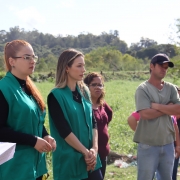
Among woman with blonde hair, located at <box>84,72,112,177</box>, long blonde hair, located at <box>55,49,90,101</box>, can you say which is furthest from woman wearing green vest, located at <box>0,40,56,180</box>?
woman with blonde hair, located at <box>84,72,112,177</box>

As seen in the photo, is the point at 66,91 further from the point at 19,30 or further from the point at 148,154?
the point at 19,30

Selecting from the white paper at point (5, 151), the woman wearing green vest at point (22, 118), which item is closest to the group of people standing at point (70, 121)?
the woman wearing green vest at point (22, 118)

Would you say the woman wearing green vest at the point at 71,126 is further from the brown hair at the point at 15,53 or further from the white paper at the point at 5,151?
the white paper at the point at 5,151

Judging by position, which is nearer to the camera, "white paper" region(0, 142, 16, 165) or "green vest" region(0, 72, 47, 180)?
"white paper" region(0, 142, 16, 165)

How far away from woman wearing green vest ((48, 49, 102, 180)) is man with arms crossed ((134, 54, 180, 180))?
0.64 metres

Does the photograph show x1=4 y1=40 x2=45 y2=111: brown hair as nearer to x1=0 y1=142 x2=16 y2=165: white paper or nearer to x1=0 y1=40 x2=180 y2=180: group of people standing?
x1=0 y1=40 x2=180 y2=180: group of people standing

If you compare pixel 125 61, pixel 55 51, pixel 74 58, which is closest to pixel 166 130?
pixel 74 58

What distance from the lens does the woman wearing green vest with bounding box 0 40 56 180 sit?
2518 mm

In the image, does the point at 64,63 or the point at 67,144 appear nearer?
the point at 67,144

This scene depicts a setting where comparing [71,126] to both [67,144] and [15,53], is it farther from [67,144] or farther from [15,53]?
[15,53]

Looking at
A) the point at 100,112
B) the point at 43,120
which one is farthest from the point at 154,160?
the point at 43,120

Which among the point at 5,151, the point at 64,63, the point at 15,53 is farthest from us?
the point at 64,63

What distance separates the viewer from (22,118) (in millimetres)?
2564

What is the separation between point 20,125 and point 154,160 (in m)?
1.52
